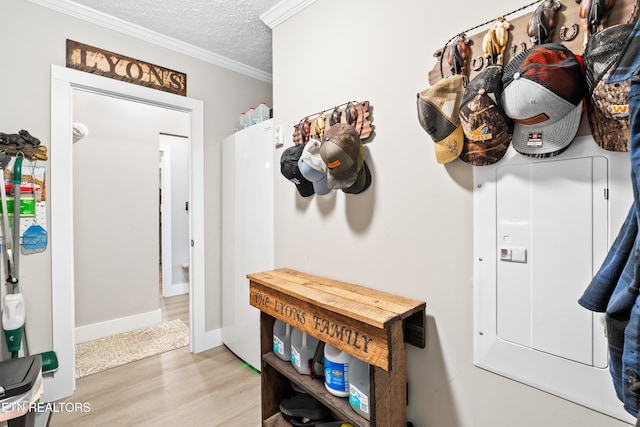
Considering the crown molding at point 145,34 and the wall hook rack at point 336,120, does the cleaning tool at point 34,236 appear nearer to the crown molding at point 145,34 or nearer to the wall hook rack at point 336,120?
the crown molding at point 145,34

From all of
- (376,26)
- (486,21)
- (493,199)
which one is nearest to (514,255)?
(493,199)

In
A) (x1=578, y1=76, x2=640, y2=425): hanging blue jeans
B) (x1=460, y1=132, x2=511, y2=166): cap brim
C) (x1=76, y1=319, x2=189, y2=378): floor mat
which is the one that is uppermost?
(x1=460, y1=132, x2=511, y2=166): cap brim

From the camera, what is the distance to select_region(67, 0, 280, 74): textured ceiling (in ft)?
6.12

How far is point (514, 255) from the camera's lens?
97 cm

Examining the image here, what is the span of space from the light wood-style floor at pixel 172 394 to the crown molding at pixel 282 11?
8.02ft

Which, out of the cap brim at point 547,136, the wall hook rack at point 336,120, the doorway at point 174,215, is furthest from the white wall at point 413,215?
the doorway at point 174,215

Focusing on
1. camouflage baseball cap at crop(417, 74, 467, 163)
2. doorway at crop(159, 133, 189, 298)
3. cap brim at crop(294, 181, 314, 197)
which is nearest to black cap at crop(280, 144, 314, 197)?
cap brim at crop(294, 181, 314, 197)

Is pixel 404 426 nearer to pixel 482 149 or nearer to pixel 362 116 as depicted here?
pixel 482 149

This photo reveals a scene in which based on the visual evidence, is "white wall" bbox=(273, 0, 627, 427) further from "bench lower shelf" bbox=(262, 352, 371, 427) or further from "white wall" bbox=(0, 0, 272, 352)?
"white wall" bbox=(0, 0, 272, 352)

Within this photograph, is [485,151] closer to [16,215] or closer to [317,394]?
[317,394]

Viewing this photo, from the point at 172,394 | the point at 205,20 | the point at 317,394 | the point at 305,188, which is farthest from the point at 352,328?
the point at 205,20

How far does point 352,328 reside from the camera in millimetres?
1112

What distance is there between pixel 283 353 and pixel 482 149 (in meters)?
1.32

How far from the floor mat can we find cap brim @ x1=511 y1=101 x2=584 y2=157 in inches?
113
